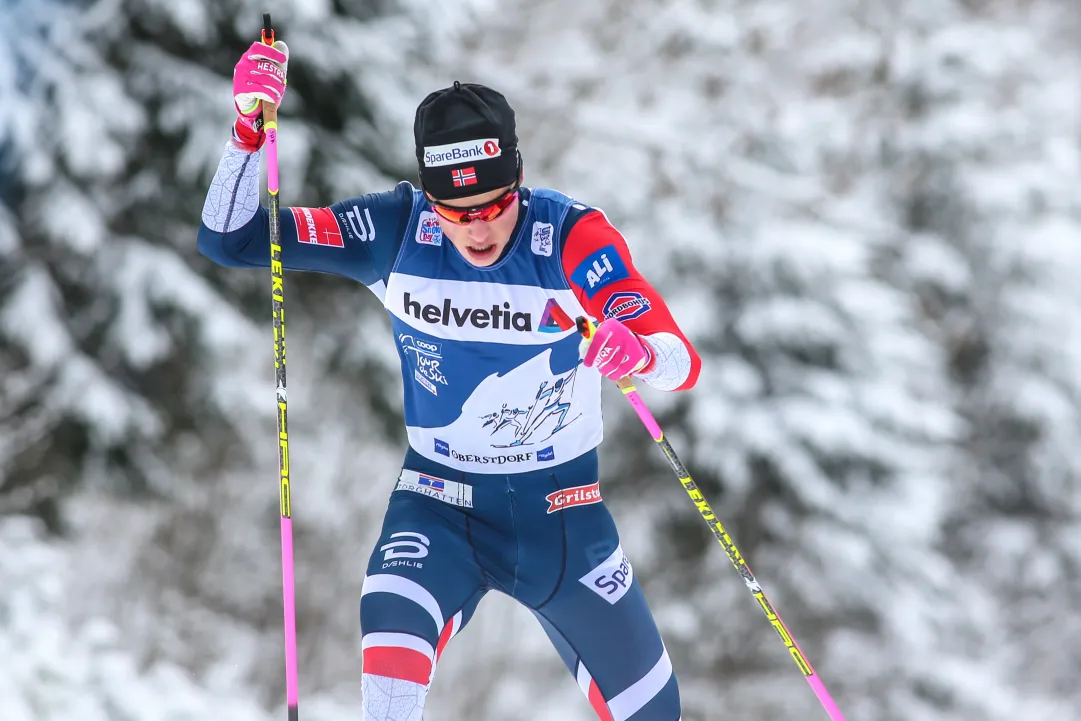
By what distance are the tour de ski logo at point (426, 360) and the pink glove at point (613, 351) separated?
0.61 metres

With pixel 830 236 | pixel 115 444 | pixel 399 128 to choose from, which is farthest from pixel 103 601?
pixel 830 236

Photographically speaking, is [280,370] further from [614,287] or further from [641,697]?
[641,697]

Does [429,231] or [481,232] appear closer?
[481,232]

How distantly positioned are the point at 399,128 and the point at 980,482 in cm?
930

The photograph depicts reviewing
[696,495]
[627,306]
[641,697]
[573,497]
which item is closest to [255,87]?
[627,306]

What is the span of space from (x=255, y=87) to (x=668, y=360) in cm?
139

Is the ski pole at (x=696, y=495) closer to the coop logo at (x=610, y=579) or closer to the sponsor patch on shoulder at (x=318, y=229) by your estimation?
the coop logo at (x=610, y=579)

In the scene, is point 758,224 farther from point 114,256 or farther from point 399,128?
point 114,256

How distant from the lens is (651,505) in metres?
12.6

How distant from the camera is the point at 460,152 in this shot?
320 cm

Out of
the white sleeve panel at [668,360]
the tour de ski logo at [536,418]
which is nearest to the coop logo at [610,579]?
the tour de ski logo at [536,418]

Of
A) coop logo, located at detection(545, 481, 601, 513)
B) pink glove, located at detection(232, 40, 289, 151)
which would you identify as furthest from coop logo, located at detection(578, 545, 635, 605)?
pink glove, located at detection(232, 40, 289, 151)

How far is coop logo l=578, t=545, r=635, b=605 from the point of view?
3.44m

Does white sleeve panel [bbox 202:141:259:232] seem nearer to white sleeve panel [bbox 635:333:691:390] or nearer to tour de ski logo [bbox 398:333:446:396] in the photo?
tour de ski logo [bbox 398:333:446:396]
